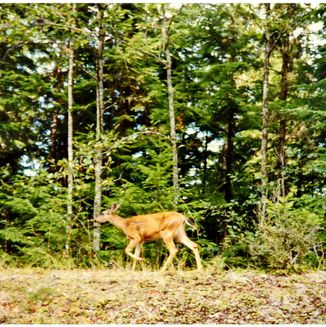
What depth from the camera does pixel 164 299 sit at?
21.1ft

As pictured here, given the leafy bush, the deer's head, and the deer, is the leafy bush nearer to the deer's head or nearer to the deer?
the deer

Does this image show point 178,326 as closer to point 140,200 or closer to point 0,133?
point 140,200

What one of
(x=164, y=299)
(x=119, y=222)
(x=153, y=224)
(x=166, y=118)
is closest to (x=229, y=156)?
(x=166, y=118)

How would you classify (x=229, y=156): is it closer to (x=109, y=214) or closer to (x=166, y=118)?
(x=166, y=118)

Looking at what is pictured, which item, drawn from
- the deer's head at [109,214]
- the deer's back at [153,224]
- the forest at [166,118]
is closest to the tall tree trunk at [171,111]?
the forest at [166,118]

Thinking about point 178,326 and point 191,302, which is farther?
point 191,302

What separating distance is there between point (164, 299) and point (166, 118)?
9.72 meters

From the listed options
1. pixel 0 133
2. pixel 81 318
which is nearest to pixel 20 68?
pixel 0 133

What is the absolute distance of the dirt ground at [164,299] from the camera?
591 cm

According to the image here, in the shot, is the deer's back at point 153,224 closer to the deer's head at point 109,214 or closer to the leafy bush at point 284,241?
the deer's head at point 109,214

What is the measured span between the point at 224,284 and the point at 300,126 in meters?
11.7

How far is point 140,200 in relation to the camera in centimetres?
1299

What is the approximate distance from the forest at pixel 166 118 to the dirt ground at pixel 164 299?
13.7 feet

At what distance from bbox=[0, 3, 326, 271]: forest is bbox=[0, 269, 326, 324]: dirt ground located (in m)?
4.16
